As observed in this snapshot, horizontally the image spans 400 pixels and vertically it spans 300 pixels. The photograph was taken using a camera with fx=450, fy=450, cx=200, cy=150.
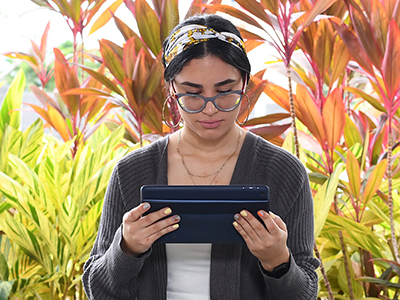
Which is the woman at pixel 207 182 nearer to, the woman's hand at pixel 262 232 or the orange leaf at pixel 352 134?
the woman's hand at pixel 262 232

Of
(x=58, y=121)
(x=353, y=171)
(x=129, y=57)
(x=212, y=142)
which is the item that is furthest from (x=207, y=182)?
(x=58, y=121)

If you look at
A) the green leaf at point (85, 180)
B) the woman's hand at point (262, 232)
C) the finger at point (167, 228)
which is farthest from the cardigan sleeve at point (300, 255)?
the green leaf at point (85, 180)

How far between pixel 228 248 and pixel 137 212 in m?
0.28

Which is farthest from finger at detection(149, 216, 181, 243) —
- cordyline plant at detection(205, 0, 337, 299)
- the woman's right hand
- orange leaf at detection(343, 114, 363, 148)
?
orange leaf at detection(343, 114, 363, 148)

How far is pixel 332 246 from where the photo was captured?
1.85 m

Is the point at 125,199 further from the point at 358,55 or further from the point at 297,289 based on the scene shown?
the point at 358,55

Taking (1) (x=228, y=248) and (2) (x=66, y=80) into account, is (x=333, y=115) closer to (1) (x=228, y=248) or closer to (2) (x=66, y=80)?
(1) (x=228, y=248)

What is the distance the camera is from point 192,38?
98 centimetres

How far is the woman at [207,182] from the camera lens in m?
0.94

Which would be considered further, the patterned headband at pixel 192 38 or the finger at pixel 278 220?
the patterned headband at pixel 192 38

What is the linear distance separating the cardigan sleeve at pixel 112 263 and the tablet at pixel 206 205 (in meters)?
0.12

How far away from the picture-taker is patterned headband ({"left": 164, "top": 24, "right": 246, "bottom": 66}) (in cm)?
98

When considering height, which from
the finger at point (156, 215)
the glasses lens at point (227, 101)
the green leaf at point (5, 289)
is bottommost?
the green leaf at point (5, 289)

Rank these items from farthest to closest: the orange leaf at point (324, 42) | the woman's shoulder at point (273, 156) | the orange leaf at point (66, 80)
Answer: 1. the orange leaf at point (66, 80)
2. the orange leaf at point (324, 42)
3. the woman's shoulder at point (273, 156)
